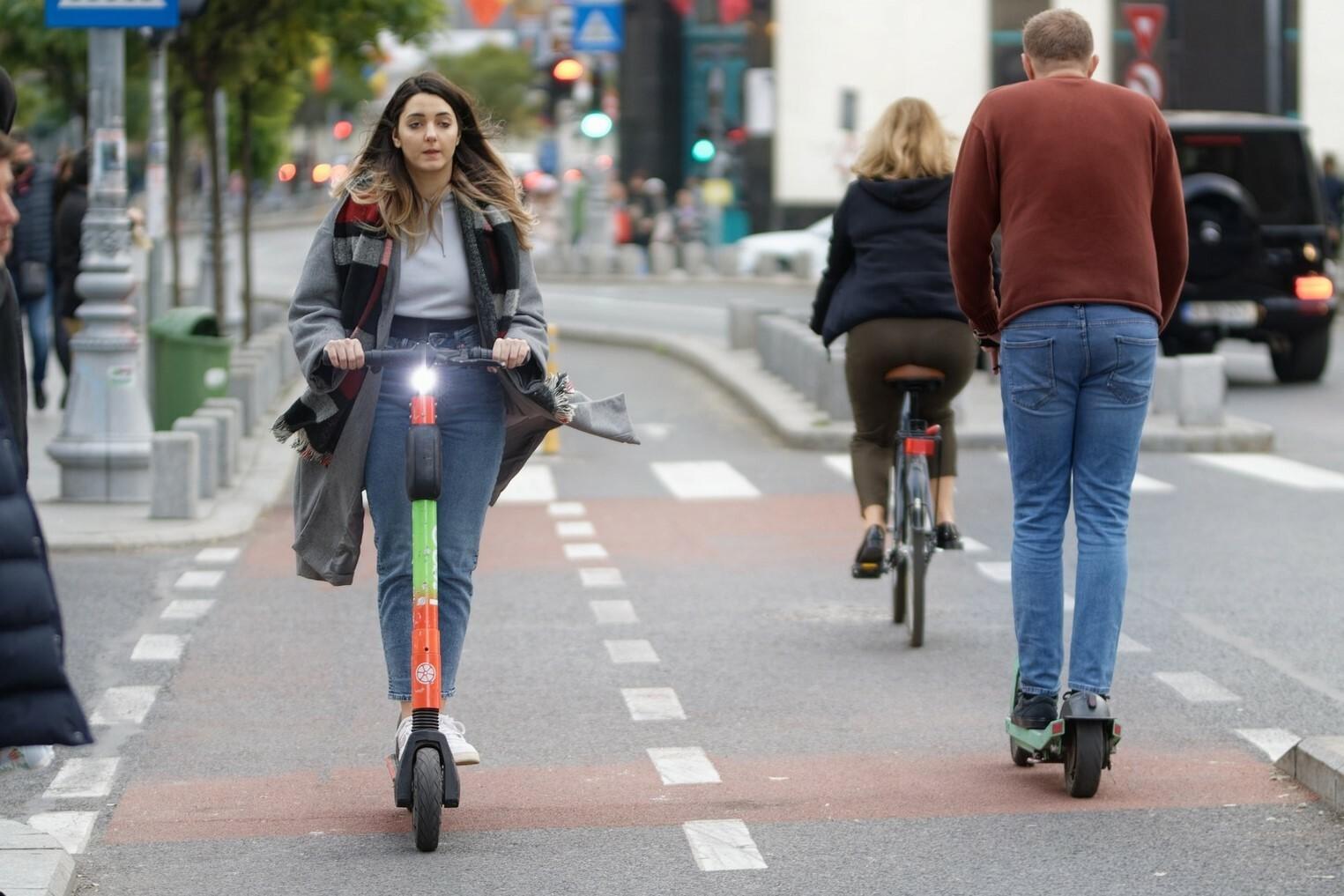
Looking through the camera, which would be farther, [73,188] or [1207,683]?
[73,188]

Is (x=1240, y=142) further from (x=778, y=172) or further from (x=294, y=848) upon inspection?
(x=778, y=172)

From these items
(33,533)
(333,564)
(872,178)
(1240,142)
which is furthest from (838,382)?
(33,533)

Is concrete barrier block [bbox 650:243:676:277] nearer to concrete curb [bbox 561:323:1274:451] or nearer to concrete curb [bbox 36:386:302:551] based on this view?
concrete curb [bbox 561:323:1274:451]

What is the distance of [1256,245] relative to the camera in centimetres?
1900

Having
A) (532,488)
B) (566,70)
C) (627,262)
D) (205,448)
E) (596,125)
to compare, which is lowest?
(532,488)

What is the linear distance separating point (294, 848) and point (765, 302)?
93.4 ft

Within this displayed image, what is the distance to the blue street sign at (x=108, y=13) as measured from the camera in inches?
480

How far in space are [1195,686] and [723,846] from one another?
98.6 inches

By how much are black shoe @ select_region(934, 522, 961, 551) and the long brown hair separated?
2.95 m

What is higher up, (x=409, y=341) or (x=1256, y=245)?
(x=1256, y=245)

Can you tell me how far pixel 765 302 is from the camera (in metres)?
33.8

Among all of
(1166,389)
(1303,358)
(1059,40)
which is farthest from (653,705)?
(1303,358)

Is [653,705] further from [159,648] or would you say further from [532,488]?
[532,488]

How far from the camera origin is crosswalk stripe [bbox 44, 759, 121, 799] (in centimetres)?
618
